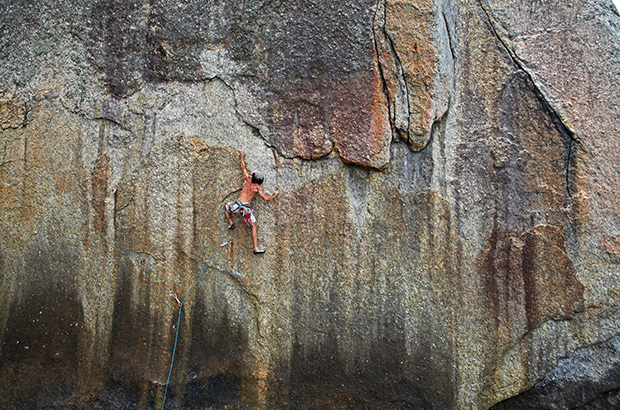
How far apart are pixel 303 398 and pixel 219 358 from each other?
1.73 ft

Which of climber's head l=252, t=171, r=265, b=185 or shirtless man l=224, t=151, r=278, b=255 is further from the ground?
climber's head l=252, t=171, r=265, b=185

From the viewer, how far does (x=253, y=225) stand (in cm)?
242

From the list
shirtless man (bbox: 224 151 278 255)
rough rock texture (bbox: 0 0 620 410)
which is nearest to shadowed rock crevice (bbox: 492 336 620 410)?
rough rock texture (bbox: 0 0 620 410)

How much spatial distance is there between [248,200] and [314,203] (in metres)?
0.37

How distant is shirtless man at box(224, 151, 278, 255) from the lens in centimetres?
238

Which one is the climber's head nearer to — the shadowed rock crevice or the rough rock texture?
the rough rock texture

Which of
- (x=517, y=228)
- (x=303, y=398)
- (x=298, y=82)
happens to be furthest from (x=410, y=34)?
(x=303, y=398)

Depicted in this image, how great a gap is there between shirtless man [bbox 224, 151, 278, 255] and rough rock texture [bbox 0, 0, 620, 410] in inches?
2.3

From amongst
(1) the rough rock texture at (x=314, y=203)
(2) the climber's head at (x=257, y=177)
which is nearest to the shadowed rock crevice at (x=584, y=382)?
(1) the rough rock texture at (x=314, y=203)

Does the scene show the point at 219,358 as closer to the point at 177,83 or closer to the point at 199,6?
the point at 177,83

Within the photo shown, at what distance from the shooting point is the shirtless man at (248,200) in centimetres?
238

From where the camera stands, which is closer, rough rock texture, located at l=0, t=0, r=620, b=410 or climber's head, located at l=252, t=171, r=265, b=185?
rough rock texture, located at l=0, t=0, r=620, b=410

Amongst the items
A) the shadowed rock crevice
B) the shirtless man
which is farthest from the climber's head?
the shadowed rock crevice

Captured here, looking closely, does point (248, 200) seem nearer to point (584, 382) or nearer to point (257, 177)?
point (257, 177)
